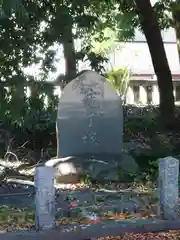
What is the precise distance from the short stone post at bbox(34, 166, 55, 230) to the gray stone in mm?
3656

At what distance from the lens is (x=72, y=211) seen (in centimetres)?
659

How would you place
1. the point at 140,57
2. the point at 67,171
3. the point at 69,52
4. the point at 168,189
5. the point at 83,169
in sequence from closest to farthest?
the point at 168,189, the point at 67,171, the point at 83,169, the point at 69,52, the point at 140,57

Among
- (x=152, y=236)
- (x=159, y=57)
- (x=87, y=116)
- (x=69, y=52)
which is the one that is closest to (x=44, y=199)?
(x=152, y=236)

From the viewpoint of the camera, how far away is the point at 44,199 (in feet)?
19.1

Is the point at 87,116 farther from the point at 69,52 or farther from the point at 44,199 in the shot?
the point at 44,199

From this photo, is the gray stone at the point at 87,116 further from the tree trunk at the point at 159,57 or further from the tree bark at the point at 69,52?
the tree trunk at the point at 159,57

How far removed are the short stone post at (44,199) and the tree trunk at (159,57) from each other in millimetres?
9439

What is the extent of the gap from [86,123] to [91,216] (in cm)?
341

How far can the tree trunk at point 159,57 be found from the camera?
1432cm

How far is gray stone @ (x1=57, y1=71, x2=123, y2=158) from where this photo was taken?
9.45 metres

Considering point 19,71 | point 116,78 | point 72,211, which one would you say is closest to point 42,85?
point 19,71

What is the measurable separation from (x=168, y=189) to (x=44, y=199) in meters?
1.62

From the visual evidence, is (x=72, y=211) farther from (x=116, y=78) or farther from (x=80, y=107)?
(x=116, y=78)

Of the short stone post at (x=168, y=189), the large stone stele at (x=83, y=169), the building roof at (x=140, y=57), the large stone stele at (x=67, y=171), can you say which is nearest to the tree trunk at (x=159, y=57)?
the large stone stele at (x=83, y=169)
